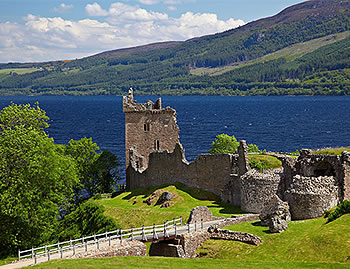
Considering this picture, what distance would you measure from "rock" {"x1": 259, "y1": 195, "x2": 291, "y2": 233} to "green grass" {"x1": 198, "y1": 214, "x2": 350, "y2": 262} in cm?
54

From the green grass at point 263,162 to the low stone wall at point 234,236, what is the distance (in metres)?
25.1

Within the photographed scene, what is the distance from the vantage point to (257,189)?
173ft

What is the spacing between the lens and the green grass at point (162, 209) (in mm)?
56938

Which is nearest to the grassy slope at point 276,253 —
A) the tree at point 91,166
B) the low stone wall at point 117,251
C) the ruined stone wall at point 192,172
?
the low stone wall at point 117,251

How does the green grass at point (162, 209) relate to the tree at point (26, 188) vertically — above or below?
below

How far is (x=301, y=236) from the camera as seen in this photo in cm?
3928

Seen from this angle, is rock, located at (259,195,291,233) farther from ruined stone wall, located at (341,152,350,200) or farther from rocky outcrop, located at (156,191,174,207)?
rocky outcrop, located at (156,191,174,207)

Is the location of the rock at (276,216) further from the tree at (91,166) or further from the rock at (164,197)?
the tree at (91,166)

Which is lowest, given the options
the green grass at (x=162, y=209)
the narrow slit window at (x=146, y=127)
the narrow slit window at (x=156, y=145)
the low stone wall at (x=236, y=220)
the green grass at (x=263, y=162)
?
the green grass at (x=162, y=209)

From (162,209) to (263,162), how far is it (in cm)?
1684

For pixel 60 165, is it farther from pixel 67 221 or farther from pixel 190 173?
pixel 190 173

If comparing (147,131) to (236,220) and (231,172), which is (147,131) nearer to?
(231,172)

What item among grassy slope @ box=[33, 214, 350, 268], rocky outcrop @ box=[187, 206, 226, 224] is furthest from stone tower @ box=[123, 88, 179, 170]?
grassy slope @ box=[33, 214, 350, 268]

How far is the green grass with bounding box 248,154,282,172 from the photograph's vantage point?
68375mm
